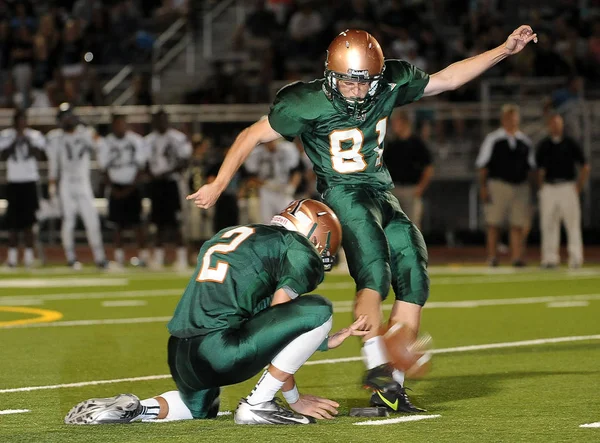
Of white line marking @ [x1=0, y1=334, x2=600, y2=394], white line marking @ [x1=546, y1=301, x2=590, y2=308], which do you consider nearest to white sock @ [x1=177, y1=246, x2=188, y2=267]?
white line marking @ [x1=546, y1=301, x2=590, y2=308]

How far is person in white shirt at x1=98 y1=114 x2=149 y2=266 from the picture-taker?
14992 millimetres

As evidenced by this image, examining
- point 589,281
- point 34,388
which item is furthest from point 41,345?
point 589,281

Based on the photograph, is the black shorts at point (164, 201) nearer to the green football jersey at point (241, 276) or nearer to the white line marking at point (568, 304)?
the white line marking at point (568, 304)

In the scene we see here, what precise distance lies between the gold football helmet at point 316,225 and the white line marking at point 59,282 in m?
7.54

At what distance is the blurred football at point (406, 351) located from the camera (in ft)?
18.4

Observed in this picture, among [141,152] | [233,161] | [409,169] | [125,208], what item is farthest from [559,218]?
[233,161]

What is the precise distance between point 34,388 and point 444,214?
12.4 m

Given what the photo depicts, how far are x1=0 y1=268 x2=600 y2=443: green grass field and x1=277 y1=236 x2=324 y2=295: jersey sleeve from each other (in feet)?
1.88

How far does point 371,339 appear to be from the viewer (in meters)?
5.67

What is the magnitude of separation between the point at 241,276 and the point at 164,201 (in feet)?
33.1

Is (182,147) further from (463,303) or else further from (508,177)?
(463,303)

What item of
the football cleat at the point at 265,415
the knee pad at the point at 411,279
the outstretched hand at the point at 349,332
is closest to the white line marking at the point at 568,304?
the knee pad at the point at 411,279

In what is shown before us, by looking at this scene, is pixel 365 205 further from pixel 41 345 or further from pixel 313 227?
pixel 41 345

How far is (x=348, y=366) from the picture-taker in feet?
23.7
